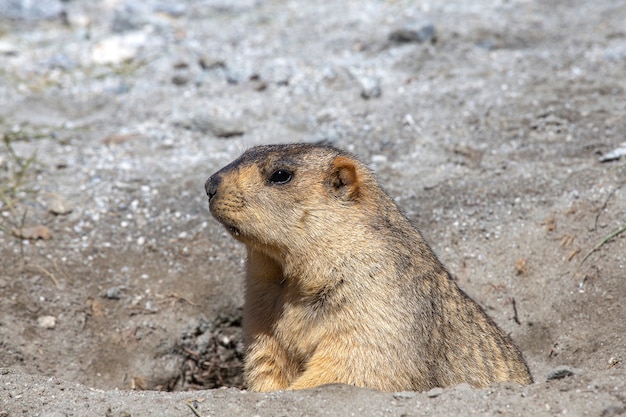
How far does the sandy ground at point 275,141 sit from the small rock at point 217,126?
2 cm

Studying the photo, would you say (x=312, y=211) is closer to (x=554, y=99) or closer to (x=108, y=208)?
(x=108, y=208)

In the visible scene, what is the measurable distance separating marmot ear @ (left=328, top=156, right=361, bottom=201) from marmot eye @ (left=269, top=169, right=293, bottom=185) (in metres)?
0.23

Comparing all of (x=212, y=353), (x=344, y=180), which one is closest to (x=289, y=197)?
(x=344, y=180)

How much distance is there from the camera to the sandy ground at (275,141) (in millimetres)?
5250

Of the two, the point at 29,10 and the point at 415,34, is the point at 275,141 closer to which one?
the point at 415,34

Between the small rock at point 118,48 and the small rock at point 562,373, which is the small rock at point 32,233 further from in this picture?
the small rock at point 562,373

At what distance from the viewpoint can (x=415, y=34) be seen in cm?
882

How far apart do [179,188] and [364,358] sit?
3.29 metres

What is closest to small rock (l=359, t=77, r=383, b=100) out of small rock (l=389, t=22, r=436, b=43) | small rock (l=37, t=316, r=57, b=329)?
small rock (l=389, t=22, r=436, b=43)

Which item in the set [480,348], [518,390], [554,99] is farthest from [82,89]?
[518,390]

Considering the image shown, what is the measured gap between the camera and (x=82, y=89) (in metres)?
8.66

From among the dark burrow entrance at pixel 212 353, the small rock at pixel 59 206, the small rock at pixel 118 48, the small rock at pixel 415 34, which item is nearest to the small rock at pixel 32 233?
the small rock at pixel 59 206

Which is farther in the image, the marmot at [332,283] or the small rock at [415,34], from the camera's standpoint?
the small rock at [415,34]

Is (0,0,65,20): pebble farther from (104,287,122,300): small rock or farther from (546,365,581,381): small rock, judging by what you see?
(546,365,581,381): small rock
